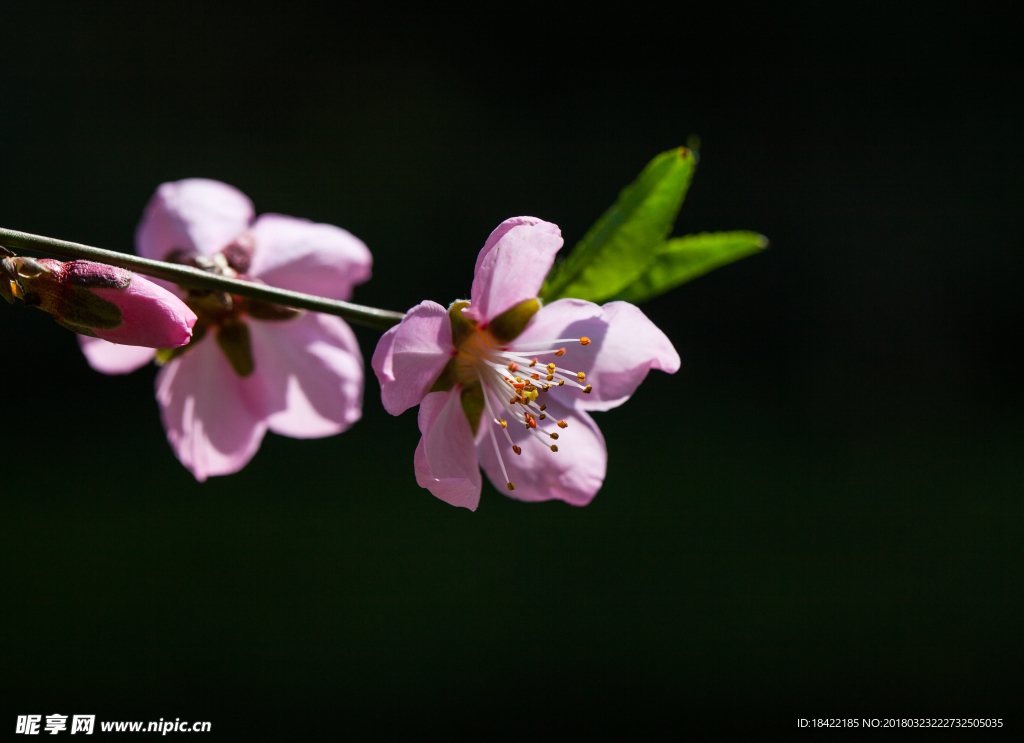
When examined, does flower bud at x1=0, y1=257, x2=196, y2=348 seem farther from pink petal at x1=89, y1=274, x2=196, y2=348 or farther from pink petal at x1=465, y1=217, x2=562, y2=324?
pink petal at x1=465, y1=217, x2=562, y2=324

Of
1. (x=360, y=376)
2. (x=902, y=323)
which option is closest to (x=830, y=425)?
(x=902, y=323)

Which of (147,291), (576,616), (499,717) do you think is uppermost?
(147,291)

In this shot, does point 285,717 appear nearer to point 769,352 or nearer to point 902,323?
point 769,352

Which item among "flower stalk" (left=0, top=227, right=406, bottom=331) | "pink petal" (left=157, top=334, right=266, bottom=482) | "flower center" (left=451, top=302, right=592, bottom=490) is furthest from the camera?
"pink petal" (left=157, top=334, right=266, bottom=482)

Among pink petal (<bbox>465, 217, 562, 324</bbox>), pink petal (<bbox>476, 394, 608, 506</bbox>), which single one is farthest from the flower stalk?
pink petal (<bbox>476, 394, 608, 506</bbox>)

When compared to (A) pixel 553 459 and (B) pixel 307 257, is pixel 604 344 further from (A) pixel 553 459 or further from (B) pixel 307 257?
(B) pixel 307 257

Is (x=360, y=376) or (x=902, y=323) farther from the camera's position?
(x=902, y=323)

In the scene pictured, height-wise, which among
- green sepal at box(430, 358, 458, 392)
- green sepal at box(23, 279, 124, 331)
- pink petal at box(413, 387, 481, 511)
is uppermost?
green sepal at box(23, 279, 124, 331)

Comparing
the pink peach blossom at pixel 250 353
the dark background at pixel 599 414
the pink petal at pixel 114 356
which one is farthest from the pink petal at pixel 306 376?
the dark background at pixel 599 414
